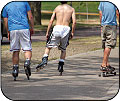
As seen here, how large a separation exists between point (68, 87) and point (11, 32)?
148 centimetres

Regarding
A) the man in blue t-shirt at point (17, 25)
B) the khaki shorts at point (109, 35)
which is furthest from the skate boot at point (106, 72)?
the man in blue t-shirt at point (17, 25)

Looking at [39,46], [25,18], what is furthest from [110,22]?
[39,46]

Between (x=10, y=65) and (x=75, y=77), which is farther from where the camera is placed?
(x=10, y=65)

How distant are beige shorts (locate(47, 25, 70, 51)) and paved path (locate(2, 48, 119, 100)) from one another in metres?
0.64

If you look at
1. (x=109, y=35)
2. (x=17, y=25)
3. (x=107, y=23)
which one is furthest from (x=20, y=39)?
(x=109, y=35)

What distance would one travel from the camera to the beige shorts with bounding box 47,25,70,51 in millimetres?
8470

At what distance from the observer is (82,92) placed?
6836 millimetres

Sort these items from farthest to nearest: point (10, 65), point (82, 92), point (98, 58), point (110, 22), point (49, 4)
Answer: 1. point (49, 4)
2. point (98, 58)
3. point (10, 65)
4. point (110, 22)
5. point (82, 92)

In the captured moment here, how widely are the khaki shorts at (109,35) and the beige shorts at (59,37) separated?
2.71 ft

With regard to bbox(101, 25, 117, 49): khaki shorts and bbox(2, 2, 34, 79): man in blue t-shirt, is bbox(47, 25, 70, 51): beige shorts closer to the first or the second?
bbox(2, 2, 34, 79): man in blue t-shirt

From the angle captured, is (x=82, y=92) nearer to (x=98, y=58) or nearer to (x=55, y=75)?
(x=55, y=75)

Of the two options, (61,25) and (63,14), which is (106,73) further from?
(63,14)

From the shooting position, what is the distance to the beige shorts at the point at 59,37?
847cm

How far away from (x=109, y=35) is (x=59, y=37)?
3.56 feet
